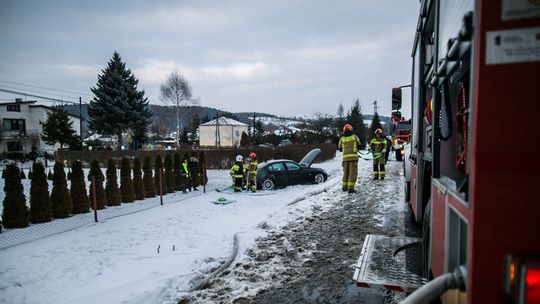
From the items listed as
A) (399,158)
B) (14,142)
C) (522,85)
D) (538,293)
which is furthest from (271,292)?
(14,142)

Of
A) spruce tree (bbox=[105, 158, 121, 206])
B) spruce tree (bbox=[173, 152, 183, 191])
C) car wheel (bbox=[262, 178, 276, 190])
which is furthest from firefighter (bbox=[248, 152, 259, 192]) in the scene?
spruce tree (bbox=[105, 158, 121, 206])

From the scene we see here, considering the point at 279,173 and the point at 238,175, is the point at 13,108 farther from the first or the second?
the point at 279,173

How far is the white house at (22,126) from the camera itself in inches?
1982

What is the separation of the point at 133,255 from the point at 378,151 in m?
9.64

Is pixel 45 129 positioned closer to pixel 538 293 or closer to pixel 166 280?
pixel 166 280

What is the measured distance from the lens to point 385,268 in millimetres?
3793

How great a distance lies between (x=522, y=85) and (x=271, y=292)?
Answer: 146 inches

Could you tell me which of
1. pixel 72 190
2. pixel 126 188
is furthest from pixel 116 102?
pixel 72 190

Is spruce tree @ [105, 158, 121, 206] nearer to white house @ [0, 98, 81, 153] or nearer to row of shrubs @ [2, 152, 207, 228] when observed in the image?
row of shrubs @ [2, 152, 207, 228]

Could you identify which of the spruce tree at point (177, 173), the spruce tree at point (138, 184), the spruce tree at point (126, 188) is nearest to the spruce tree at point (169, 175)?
the spruce tree at point (177, 173)

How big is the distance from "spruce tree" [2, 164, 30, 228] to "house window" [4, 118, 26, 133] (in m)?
52.0

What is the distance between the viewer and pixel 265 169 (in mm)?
15734

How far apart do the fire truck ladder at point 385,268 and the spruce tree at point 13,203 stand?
9.10 metres

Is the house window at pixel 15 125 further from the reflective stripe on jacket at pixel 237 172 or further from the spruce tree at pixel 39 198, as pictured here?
the spruce tree at pixel 39 198
